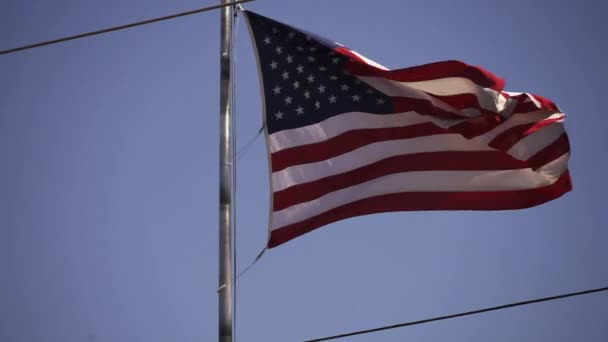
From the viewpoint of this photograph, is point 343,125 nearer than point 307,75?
Yes

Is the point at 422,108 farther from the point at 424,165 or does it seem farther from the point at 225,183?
the point at 225,183

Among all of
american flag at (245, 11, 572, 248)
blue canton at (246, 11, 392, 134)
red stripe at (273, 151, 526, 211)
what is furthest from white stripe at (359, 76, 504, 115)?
red stripe at (273, 151, 526, 211)

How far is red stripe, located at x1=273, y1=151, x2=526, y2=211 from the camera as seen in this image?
16.1 m

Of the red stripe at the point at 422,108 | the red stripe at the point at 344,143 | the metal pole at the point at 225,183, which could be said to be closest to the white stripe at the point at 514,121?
the red stripe at the point at 422,108

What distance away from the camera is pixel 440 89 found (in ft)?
54.0

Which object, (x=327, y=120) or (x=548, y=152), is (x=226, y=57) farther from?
(x=548, y=152)

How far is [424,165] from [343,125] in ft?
4.12

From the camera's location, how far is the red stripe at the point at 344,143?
16.1m

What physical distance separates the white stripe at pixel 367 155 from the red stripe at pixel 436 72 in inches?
32.6

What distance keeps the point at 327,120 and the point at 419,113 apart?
4.21 feet

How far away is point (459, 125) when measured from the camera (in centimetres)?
1641

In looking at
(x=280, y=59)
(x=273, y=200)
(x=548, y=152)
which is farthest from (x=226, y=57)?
(x=548, y=152)

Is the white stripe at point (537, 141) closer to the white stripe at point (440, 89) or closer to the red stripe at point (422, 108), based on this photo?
the white stripe at point (440, 89)

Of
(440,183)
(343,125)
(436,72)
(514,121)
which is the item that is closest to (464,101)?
(436,72)
